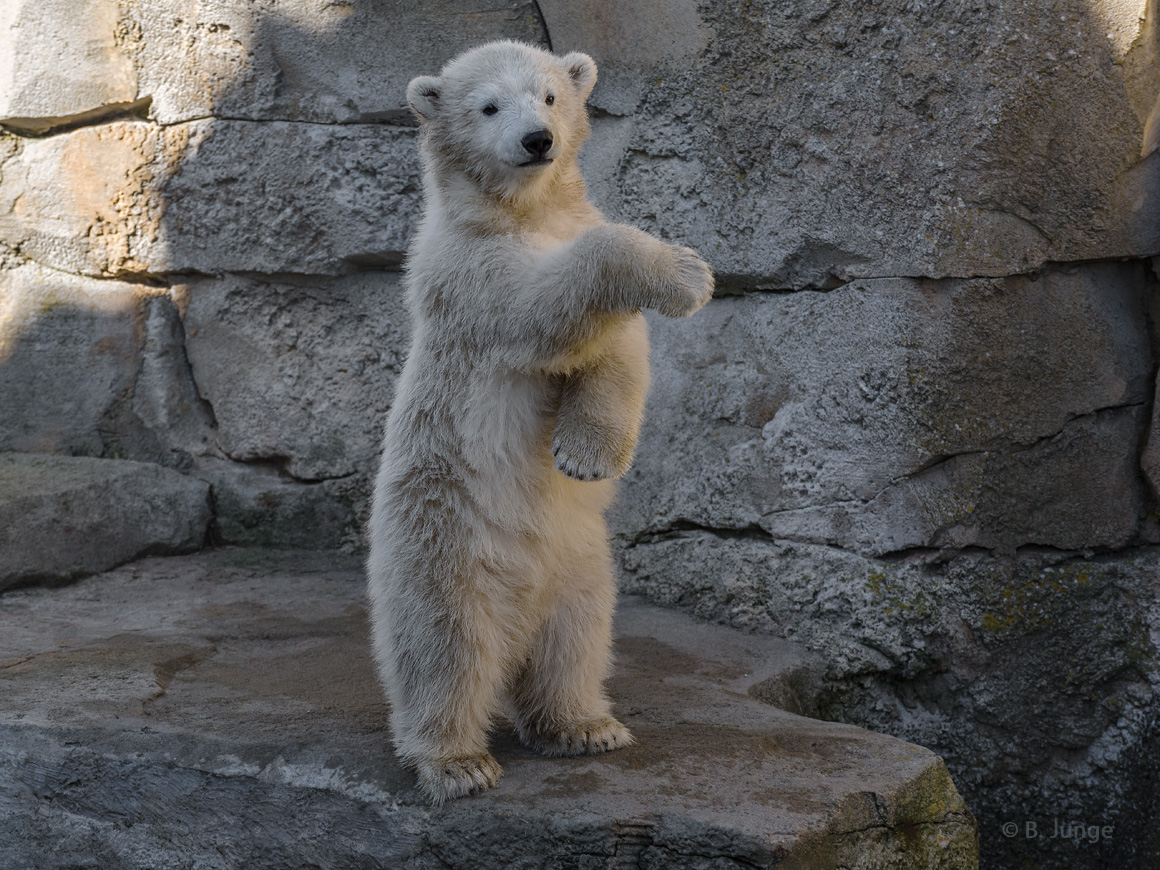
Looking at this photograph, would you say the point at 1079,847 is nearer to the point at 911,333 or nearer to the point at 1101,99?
the point at 911,333

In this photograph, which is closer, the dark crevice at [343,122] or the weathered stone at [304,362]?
the dark crevice at [343,122]

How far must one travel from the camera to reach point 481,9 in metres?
4.16

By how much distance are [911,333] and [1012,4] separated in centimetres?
104

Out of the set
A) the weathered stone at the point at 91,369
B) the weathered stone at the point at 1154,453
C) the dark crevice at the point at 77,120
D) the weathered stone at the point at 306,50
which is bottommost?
the weathered stone at the point at 91,369

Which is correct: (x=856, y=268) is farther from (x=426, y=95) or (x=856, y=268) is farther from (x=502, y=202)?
(x=426, y=95)

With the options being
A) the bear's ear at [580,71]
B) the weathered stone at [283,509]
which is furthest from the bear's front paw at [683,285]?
the weathered stone at [283,509]

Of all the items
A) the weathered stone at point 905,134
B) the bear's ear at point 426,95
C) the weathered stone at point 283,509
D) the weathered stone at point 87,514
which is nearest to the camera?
the bear's ear at point 426,95

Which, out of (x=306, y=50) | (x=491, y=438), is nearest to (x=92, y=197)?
(x=306, y=50)

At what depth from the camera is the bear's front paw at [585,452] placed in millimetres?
2420

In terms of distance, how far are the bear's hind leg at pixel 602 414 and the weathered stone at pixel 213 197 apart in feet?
6.71

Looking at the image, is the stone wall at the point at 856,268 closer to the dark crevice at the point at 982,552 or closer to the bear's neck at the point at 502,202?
the dark crevice at the point at 982,552

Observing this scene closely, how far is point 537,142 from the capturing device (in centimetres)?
Result: 234

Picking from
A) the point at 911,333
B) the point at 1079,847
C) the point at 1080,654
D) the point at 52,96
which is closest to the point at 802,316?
the point at 911,333

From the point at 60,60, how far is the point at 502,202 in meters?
2.92
